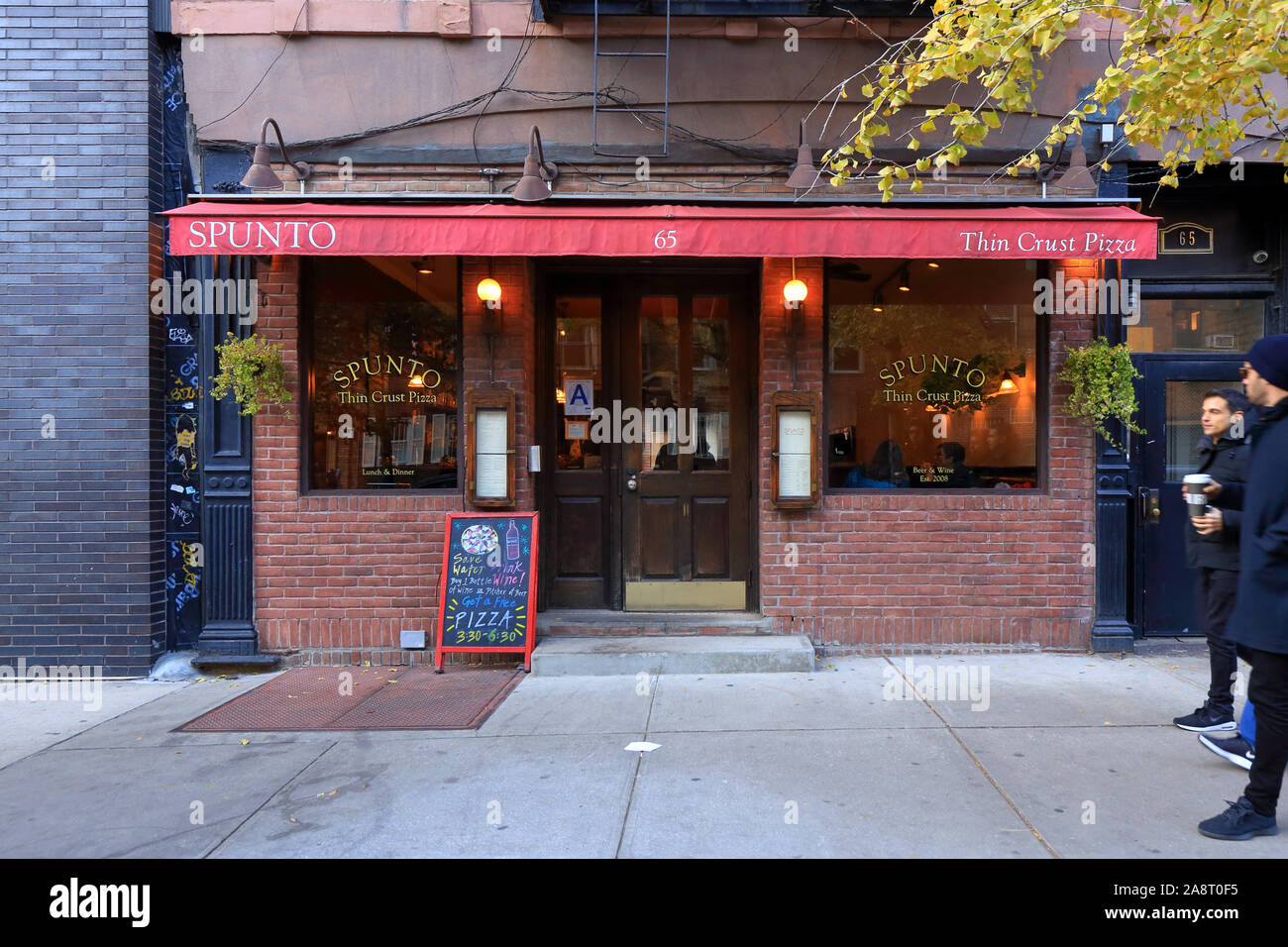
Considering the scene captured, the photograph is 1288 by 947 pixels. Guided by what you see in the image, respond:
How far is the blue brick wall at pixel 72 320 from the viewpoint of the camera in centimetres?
628

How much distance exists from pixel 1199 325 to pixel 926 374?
2486mm

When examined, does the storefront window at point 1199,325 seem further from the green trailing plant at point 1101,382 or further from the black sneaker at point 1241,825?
the black sneaker at point 1241,825

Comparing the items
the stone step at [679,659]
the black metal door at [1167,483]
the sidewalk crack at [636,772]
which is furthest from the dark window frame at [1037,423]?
the sidewalk crack at [636,772]

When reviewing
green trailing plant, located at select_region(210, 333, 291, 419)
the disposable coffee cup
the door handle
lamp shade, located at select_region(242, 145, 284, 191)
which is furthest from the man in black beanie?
green trailing plant, located at select_region(210, 333, 291, 419)

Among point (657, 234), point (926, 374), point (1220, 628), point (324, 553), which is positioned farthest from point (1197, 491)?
point (324, 553)

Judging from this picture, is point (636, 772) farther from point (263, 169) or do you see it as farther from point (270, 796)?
point (263, 169)

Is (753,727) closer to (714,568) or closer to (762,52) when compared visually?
(714,568)

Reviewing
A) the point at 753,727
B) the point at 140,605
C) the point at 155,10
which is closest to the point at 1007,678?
the point at 753,727

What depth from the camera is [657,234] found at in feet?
18.6

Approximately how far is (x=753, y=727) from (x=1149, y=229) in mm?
4474

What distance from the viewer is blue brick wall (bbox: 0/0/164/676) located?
6.28 metres

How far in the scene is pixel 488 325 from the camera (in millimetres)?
6531

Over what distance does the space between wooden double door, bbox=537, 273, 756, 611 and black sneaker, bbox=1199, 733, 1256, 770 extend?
353 centimetres

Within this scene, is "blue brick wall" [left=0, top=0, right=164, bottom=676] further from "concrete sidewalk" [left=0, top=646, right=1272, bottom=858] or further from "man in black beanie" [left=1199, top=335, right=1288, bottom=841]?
"man in black beanie" [left=1199, top=335, right=1288, bottom=841]
